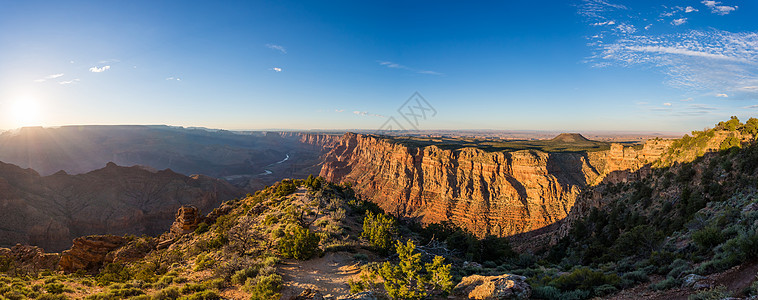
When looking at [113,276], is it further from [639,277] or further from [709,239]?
[709,239]

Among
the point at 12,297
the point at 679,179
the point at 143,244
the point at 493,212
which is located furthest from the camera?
the point at 493,212

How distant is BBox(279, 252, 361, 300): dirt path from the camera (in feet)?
39.1

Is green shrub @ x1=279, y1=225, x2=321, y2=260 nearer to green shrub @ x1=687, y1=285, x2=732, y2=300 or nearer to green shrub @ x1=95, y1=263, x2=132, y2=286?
green shrub @ x1=95, y1=263, x2=132, y2=286

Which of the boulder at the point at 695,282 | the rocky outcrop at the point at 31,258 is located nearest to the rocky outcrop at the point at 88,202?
the rocky outcrop at the point at 31,258

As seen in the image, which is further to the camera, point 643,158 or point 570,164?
point 570,164

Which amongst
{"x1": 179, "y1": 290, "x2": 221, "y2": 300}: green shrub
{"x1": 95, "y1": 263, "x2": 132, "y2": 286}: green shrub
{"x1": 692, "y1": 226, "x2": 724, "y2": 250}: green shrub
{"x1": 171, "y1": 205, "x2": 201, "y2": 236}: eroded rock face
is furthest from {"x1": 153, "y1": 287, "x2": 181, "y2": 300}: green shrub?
{"x1": 692, "y1": 226, "x2": 724, "y2": 250}: green shrub

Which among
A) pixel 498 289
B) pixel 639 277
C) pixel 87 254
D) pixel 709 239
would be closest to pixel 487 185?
pixel 709 239

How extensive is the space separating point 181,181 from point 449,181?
256 feet

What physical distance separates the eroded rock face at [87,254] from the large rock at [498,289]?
3270 centimetres

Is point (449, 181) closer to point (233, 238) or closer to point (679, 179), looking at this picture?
point (679, 179)

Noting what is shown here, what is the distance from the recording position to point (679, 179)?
24.1 meters

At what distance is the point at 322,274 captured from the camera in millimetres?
13984

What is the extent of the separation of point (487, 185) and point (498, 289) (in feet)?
215

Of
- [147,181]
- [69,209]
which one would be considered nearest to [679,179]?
[69,209]
